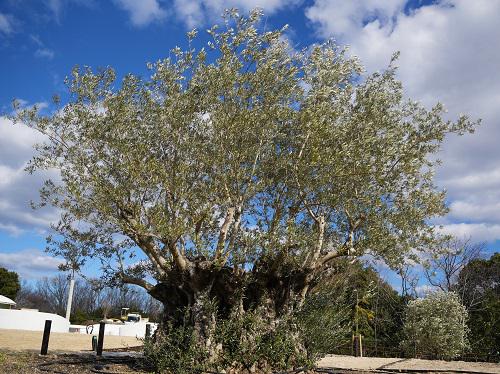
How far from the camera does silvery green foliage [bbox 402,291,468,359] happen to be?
1093 inches

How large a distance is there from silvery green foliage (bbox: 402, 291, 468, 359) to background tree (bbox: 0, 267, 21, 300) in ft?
183

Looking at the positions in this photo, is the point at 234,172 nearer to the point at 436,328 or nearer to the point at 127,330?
the point at 436,328

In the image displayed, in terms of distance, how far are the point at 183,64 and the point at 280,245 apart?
19.3 ft

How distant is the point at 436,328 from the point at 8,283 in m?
58.1

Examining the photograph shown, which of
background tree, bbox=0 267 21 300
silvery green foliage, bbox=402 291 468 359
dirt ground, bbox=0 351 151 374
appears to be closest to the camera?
dirt ground, bbox=0 351 151 374

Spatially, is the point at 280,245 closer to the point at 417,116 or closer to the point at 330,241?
the point at 330,241

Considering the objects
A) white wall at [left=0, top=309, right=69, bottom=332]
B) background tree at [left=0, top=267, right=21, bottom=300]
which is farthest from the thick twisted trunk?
background tree at [left=0, top=267, right=21, bottom=300]

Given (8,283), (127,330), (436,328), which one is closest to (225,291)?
(436,328)

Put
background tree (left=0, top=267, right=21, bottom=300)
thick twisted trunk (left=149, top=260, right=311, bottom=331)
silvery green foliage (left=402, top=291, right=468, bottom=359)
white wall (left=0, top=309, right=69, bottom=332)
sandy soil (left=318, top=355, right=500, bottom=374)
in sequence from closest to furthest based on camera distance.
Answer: thick twisted trunk (left=149, top=260, right=311, bottom=331), sandy soil (left=318, top=355, right=500, bottom=374), silvery green foliage (left=402, top=291, right=468, bottom=359), white wall (left=0, top=309, right=69, bottom=332), background tree (left=0, top=267, right=21, bottom=300)

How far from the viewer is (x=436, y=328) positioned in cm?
2794

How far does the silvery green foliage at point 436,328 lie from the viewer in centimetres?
2775

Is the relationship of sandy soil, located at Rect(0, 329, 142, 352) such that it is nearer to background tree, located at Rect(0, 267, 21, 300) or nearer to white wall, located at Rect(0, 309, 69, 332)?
white wall, located at Rect(0, 309, 69, 332)

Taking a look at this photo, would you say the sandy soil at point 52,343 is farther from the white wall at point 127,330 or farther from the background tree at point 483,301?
the background tree at point 483,301

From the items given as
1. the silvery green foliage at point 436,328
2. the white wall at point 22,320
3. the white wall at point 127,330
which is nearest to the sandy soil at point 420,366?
the silvery green foliage at point 436,328
